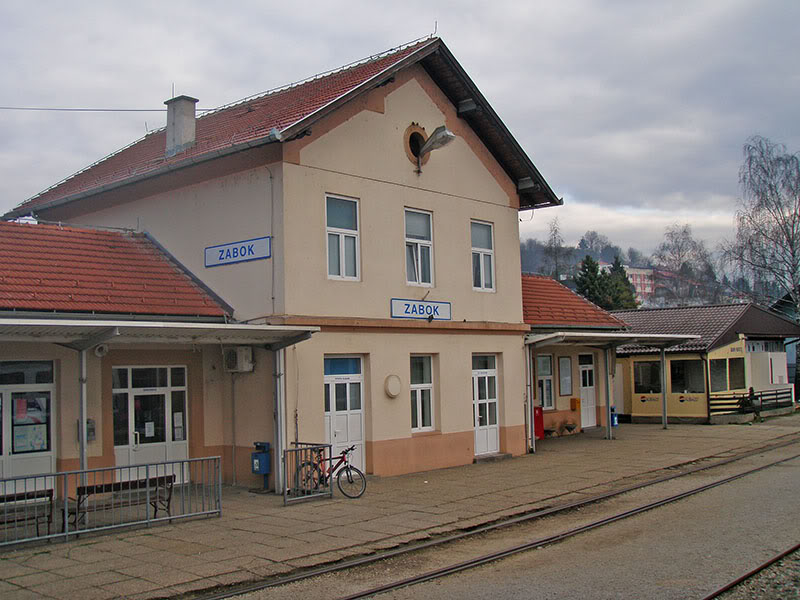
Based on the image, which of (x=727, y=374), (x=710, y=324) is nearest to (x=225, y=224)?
(x=710, y=324)

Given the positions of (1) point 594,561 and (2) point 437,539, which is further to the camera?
(2) point 437,539

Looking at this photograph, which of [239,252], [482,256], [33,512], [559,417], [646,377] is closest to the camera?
[33,512]

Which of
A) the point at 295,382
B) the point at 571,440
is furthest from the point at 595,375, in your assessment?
the point at 295,382

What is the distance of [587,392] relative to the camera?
85.8 ft

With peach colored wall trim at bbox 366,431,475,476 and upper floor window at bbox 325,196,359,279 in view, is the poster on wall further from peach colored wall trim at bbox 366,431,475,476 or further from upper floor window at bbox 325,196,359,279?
peach colored wall trim at bbox 366,431,475,476

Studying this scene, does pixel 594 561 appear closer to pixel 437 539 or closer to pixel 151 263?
pixel 437 539

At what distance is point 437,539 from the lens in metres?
10.4

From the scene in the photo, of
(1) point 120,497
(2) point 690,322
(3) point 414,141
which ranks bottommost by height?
(1) point 120,497

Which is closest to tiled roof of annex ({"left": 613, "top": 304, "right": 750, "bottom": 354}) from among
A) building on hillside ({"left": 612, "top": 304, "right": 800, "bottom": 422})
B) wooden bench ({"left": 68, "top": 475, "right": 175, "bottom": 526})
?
building on hillside ({"left": 612, "top": 304, "right": 800, "bottom": 422})

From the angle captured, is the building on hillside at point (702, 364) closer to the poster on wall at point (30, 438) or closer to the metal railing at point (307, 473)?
the metal railing at point (307, 473)

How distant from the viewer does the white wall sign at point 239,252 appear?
14781 millimetres

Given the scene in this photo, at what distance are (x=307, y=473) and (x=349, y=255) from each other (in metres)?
4.36

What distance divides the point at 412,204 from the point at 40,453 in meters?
8.37

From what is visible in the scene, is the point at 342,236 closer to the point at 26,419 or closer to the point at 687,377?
the point at 26,419
